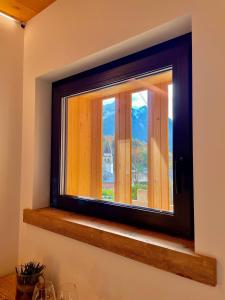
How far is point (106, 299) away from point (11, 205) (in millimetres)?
815

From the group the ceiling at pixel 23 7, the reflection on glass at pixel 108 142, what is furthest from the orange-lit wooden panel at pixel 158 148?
the ceiling at pixel 23 7

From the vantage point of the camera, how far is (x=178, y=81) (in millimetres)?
989

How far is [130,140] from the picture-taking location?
1571 millimetres

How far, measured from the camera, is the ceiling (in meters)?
1.38

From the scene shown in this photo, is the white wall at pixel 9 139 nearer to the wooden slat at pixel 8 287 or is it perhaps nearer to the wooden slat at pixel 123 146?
the wooden slat at pixel 8 287

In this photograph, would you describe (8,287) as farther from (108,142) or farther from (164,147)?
(164,147)

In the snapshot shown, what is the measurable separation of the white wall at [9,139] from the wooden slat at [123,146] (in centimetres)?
63

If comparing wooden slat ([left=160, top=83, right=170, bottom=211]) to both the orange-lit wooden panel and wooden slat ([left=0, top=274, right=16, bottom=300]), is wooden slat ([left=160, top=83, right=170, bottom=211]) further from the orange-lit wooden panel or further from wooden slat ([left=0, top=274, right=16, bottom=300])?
wooden slat ([left=0, top=274, right=16, bottom=300])

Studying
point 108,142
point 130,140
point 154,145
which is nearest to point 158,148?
point 154,145

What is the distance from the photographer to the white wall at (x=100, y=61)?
785mm

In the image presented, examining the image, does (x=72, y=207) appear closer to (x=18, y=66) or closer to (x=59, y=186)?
(x=59, y=186)

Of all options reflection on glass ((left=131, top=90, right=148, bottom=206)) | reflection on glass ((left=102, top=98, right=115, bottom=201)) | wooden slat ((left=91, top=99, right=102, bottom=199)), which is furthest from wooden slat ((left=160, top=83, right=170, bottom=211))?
wooden slat ((left=91, top=99, right=102, bottom=199))

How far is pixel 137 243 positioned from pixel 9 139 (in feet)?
3.37

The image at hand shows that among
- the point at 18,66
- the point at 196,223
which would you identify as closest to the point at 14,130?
the point at 18,66
